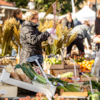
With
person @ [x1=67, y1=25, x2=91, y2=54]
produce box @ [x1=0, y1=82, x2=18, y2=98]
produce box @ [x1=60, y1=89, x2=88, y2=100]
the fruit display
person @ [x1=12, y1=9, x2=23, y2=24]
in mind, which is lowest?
the fruit display

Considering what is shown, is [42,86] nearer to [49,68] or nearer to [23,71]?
[23,71]

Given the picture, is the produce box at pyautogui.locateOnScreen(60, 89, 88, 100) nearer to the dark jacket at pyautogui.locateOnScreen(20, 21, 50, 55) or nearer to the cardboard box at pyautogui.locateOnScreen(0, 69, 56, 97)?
the cardboard box at pyautogui.locateOnScreen(0, 69, 56, 97)

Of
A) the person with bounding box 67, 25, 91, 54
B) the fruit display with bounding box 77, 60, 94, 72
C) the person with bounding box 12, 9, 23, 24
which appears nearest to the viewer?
the person with bounding box 12, 9, 23, 24

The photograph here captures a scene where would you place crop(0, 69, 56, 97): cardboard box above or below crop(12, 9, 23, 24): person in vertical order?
below

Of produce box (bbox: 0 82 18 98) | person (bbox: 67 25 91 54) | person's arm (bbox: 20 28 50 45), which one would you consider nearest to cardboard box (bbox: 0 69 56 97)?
produce box (bbox: 0 82 18 98)

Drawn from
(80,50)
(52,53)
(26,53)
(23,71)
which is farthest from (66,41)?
(23,71)

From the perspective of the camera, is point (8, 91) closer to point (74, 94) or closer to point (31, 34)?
point (74, 94)

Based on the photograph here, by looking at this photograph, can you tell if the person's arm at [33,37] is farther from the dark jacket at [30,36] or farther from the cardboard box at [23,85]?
the cardboard box at [23,85]

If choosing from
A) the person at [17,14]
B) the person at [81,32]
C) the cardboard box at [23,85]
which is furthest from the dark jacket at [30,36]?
the person at [81,32]

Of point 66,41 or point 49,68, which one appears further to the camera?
point 66,41

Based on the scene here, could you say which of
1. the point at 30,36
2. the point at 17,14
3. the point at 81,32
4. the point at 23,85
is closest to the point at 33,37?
the point at 30,36

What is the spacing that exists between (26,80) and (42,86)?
19 cm

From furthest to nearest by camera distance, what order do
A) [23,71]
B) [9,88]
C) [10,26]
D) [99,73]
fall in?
[10,26] < [99,73] < [23,71] < [9,88]

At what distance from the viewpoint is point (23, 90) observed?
8.63 feet
